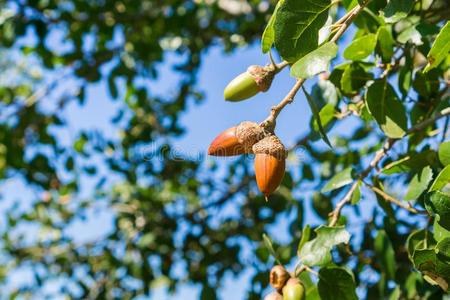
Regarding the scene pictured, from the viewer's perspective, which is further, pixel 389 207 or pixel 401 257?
pixel 401 257

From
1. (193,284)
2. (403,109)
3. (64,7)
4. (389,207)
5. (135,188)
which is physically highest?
(64,7)

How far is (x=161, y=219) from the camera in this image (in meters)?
3.33

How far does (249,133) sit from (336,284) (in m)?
0.40

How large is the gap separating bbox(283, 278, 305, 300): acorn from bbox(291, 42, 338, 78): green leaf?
415 mm

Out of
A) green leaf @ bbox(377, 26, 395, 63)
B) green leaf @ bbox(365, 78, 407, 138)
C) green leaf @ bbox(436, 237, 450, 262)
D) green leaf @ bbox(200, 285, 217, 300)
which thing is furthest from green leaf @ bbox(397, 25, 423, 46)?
green leaf @ bbox(200, 285, 217, 300)

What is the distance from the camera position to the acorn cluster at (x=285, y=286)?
3.76ft

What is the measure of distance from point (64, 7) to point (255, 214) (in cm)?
162

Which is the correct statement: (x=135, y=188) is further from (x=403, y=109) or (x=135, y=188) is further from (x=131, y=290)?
(x=403, y=109)

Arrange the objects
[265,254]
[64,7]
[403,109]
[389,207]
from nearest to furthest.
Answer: [403,109]
[389,207]
[265,254]
[64,7]

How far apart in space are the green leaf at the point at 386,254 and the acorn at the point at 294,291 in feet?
1.78

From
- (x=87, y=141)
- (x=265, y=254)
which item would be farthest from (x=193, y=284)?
(x=265, y=254)

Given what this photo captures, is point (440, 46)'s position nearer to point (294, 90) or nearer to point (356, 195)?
point (294, 90)

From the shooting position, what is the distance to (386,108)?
133 centimetres

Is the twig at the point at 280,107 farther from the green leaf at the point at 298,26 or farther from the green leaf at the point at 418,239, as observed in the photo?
the green leaf at the point at 418,239
